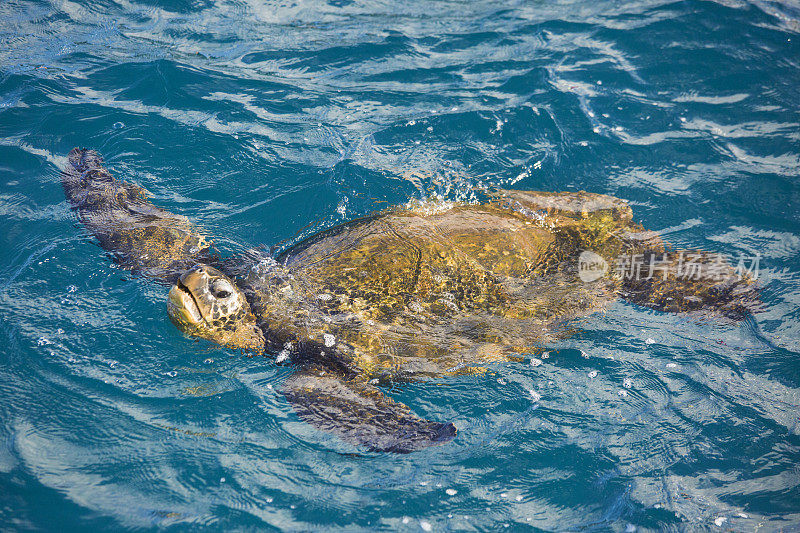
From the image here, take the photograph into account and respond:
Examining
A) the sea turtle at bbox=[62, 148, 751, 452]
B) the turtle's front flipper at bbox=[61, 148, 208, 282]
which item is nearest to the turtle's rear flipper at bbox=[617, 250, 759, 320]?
the sea turtle at bbox=[62, 148, 751, 452]

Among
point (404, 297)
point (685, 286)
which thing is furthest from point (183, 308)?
point (685, 286)

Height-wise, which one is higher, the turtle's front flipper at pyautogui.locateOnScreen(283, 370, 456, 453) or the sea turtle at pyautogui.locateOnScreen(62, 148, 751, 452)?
the sea turtle at pyautogui.locateOnScreen(62, 148, 751, 452)

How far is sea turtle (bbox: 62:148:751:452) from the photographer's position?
4.21 m

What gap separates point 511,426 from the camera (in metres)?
4.06

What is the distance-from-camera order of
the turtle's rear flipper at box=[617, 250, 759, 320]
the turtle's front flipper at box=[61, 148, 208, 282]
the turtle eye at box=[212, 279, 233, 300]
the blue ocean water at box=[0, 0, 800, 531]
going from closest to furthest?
1. the blue ocean water at box=[0, 0, 800, 531]
2. the turtle eye at box=[212, 279, 233, 300]
3. the turtle's rear flipper at box=[617, 250, 759, 320]
4. the turtle's front flipper at box=[61, 148, 208, 282]

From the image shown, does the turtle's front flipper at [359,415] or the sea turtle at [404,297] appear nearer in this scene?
the turtle's front flipper at [359,415]

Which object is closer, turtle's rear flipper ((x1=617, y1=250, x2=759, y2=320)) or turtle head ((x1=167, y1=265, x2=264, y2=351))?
turtle head ((x1=167, y1=265, x2=264, y2=351))

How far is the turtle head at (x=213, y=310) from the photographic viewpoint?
425 cm

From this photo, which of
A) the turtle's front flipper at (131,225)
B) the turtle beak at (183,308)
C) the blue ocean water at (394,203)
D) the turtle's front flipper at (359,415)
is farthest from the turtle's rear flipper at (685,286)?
the turtle's front flipper at (131,225)

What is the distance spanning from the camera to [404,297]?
4324 mm

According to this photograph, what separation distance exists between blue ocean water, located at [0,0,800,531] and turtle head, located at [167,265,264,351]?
15 cm

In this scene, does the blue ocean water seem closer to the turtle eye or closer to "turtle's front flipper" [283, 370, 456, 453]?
"turtle's front flipper" [283, 370, 456, 453]

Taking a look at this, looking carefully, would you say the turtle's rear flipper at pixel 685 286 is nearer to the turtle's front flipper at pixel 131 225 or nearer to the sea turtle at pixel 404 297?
the sea turtle at pixel 404 297

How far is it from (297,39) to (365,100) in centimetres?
226
